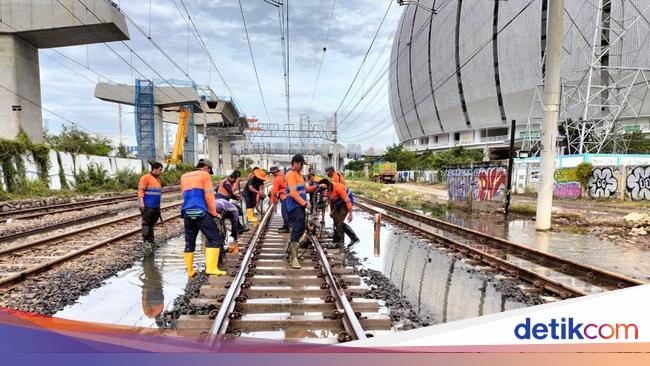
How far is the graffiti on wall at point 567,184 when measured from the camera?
26688 millimetres

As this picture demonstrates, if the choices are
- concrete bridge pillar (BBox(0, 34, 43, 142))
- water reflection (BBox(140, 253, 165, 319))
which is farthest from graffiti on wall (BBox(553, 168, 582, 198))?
concrete bridge pillar (BBox(0, 34, 43, 142))

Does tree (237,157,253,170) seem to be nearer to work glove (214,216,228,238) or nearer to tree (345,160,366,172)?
tree (345,160,366,172)

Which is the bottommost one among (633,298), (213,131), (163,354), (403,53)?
(163,354)

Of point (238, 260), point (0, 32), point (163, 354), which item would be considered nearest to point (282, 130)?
point (0, 32)

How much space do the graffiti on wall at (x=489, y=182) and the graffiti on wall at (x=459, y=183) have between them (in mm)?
668

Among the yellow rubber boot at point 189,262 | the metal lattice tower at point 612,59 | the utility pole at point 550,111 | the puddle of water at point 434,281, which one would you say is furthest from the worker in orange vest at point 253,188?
the metal lattice tower at point 612,59

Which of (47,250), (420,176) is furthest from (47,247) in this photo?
(420,176)

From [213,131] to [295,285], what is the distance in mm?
66122

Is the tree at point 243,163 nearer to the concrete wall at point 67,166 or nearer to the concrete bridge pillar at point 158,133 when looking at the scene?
the concrete bridge pillar at point 158,133

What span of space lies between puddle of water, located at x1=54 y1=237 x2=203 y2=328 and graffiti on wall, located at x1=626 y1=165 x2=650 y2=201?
23.9m

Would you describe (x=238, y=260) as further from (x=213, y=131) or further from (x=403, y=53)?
(x=403, y=53)

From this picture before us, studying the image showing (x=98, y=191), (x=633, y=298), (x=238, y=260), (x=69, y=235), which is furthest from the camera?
(x=98, y=191)

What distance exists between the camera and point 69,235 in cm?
1072

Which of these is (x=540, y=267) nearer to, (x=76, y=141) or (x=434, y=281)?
(x=434, y=281)
